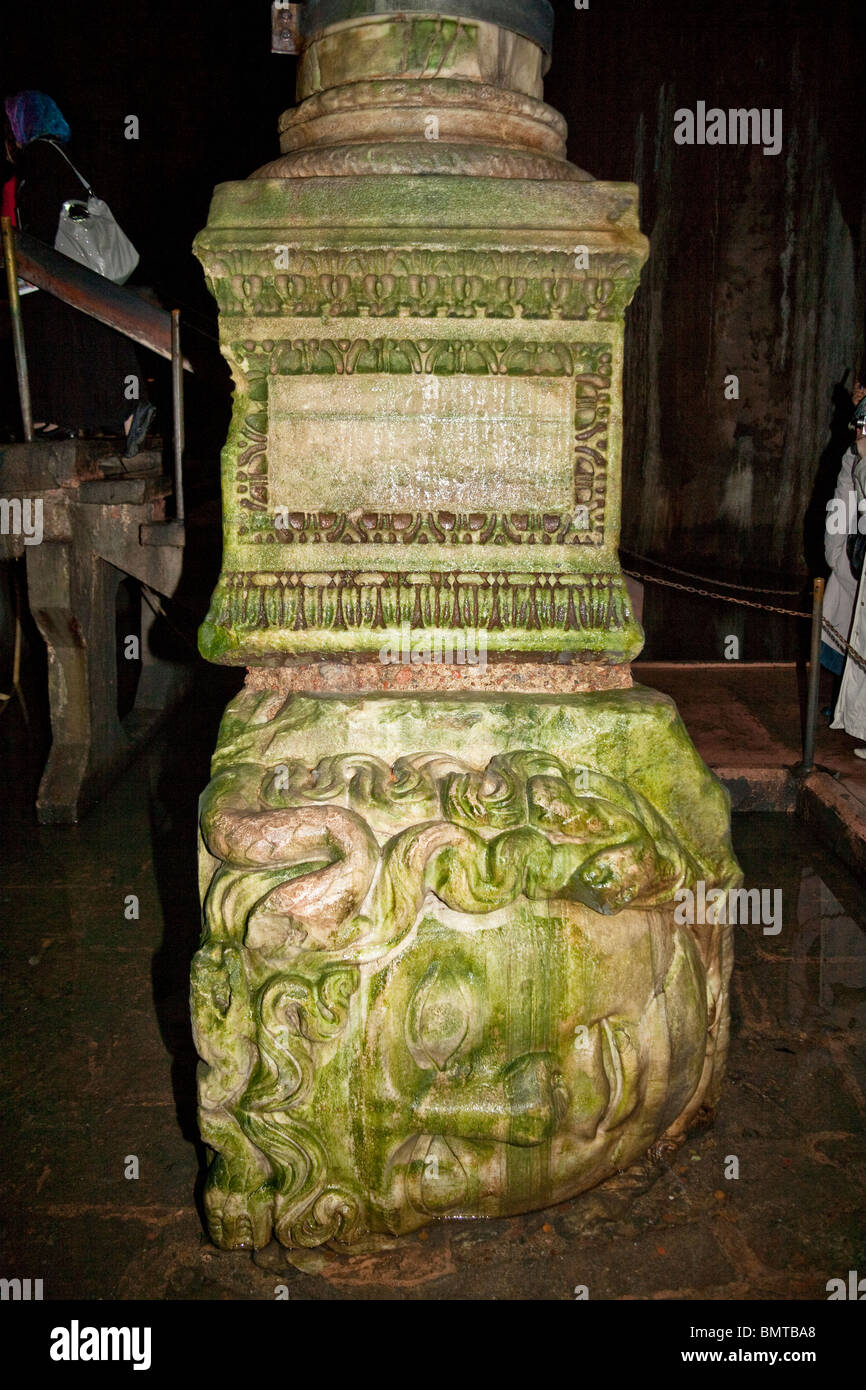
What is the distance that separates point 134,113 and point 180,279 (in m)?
1.31

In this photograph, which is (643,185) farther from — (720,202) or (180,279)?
(180,279)

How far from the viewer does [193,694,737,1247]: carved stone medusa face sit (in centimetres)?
218

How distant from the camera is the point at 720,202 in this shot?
7828 mm

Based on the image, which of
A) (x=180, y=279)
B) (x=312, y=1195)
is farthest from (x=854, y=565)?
(x=180, y=279)

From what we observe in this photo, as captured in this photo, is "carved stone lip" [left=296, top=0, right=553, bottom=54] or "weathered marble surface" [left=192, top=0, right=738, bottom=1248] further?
"carved stone lip" [left=296, top=0, right=553, bottom=54]

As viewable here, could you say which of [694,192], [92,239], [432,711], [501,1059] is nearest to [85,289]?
[92,239]

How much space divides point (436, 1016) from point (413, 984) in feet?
0.26

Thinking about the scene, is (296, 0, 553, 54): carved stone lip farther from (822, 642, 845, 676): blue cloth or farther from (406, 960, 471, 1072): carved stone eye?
(822, 642, 845, 676): blue cloth

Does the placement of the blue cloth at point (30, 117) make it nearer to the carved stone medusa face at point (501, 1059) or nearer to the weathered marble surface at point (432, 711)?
the weathered marble surface at point (432, 711)

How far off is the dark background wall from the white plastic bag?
1.47 meters

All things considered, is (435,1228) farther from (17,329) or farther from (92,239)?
(92,239)

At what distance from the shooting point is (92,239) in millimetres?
5492

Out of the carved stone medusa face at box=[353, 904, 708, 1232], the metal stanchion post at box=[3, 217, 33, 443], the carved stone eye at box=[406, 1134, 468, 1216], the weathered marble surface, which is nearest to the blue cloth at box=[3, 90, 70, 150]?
the metal stanchion post at box=[3, 217, 33, 443]

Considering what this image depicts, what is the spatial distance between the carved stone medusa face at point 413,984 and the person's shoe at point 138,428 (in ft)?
11.2
